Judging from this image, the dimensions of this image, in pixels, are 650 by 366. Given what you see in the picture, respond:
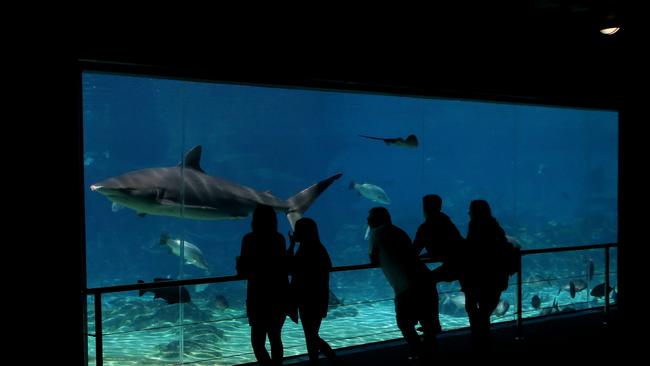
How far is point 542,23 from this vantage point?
5285 millimetres

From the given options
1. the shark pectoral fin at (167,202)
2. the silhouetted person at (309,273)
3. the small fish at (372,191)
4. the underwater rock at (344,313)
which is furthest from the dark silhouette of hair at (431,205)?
the underwater rock at (344,313)

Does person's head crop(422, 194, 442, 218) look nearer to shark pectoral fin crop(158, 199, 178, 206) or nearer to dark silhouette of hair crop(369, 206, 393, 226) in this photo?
dark silhouette of hair crop(369, 206, 393, 226)

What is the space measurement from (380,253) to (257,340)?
3.59ft

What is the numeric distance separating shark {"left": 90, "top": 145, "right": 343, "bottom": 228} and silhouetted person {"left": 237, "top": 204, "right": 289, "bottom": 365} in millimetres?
2120

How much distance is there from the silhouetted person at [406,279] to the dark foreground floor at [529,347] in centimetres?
30

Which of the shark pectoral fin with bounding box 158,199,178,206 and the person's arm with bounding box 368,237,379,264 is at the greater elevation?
the shark pectoral fin with bounding box 158,199,178,206

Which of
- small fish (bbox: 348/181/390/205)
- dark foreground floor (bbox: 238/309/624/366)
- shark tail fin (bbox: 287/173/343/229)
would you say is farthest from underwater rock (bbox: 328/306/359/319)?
dark foreground floor (bbox: 238/309/624/366)

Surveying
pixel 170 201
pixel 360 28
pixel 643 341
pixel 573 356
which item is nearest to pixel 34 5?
pixel 360 28

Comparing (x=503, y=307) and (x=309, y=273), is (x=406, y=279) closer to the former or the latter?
(x=309, y=273)

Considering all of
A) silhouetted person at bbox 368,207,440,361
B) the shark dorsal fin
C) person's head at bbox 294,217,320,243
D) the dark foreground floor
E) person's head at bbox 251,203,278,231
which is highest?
the shark dorsal fin

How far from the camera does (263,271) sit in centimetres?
350

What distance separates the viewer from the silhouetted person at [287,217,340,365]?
145 inches

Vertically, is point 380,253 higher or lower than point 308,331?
higher

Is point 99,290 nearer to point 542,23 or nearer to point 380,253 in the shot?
point 380,253
